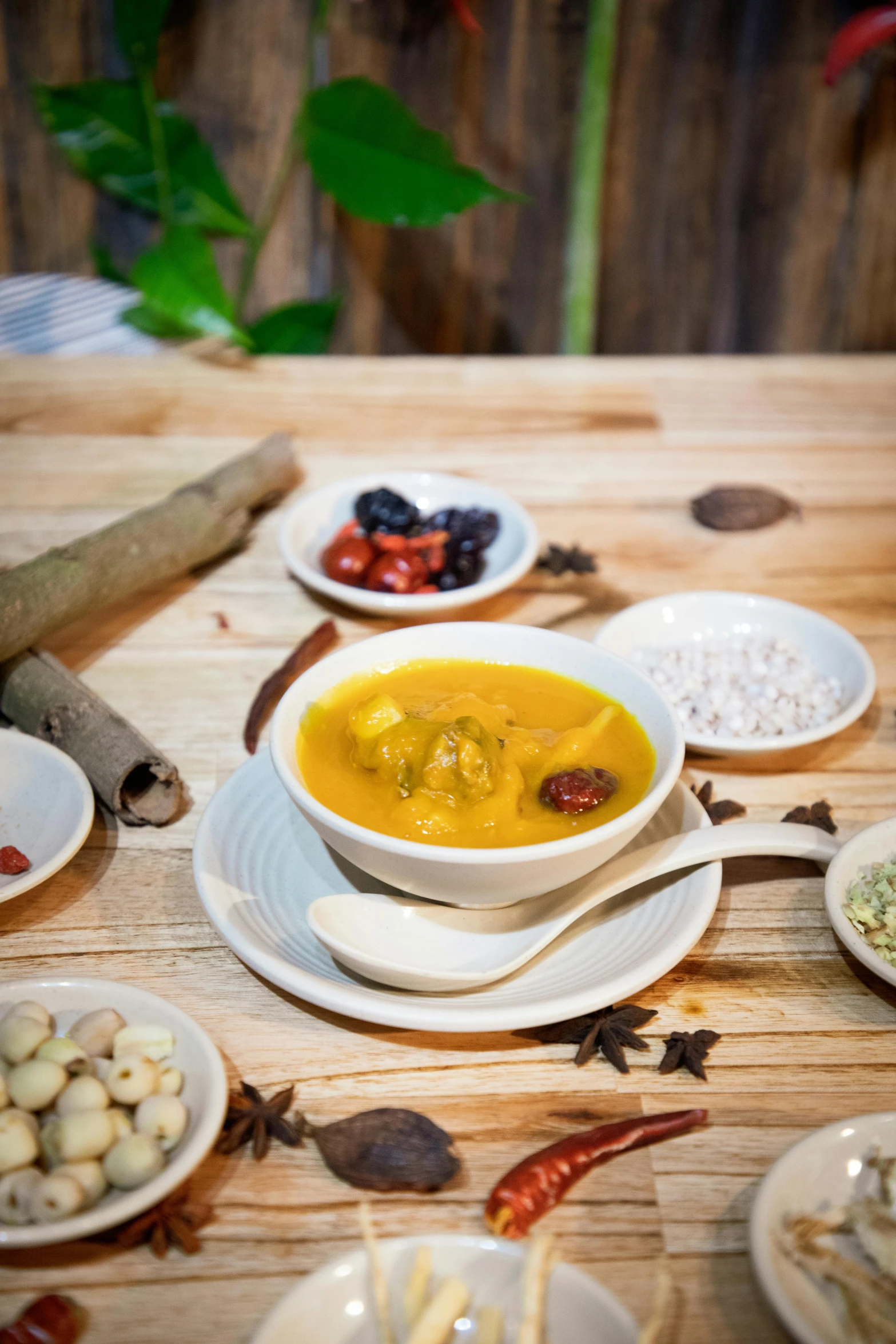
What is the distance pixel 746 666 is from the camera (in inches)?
58.2

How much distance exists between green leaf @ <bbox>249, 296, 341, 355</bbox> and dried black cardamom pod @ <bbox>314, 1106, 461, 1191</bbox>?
269cm

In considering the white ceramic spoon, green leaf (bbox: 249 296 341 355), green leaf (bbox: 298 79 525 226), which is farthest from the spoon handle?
green leaf (bbox: 249 296 341 355)

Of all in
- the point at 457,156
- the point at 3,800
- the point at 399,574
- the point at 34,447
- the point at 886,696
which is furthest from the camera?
the point at 457,156

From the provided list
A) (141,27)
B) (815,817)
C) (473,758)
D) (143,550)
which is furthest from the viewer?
(141,27)

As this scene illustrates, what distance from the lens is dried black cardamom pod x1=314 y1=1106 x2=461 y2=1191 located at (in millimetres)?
824

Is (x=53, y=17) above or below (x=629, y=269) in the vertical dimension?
above

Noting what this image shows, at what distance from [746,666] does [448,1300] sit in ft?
3.13

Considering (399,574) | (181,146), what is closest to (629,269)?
(181,146)

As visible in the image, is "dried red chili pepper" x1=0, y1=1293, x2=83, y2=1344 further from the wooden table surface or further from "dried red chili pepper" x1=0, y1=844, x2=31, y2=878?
"dried red chili pepper" x1=0, y1=844, x2=31, y2=878

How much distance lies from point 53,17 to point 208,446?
1.96m

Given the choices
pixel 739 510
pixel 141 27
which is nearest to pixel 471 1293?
pixel 739 510

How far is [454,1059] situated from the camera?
37.2 inches

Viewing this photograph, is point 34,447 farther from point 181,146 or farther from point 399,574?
point 181,146

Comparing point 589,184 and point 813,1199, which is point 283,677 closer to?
point 813,1199
